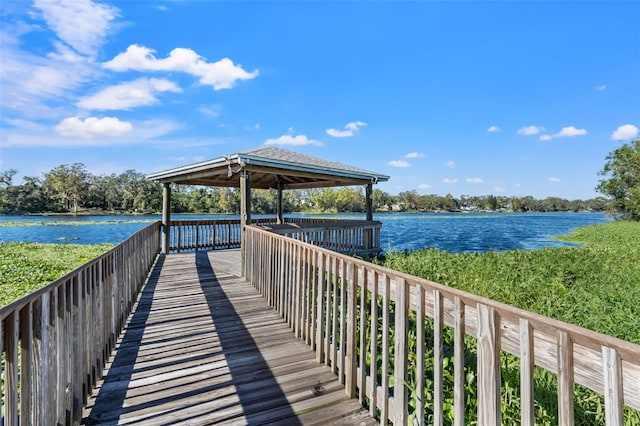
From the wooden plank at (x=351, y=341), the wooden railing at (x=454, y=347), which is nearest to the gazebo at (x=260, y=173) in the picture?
the wooden railing at (x=454, y=347)

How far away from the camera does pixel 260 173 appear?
966 cm

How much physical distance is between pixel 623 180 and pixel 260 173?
4240 cm

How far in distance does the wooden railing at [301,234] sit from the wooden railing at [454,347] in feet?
15.3

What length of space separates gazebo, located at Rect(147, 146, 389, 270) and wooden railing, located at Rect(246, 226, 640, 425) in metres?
3.69

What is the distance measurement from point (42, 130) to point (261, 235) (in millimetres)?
45505

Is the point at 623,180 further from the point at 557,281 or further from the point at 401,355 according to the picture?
the point at 401,355

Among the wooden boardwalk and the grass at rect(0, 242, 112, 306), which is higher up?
the wooden boardwalk

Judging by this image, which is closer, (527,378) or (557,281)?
(527,378)

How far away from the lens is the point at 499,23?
434 inches

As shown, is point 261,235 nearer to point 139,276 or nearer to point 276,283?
point 276,283

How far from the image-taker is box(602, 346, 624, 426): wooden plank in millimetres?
917

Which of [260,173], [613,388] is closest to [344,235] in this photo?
[260,173]

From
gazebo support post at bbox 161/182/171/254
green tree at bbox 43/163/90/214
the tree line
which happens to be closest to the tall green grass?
gazebo support post at bbox 161/182/171/254

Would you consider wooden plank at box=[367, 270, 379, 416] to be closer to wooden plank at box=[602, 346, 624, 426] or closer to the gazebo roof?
wooden plank at box=[602, 346, 624, 426]
